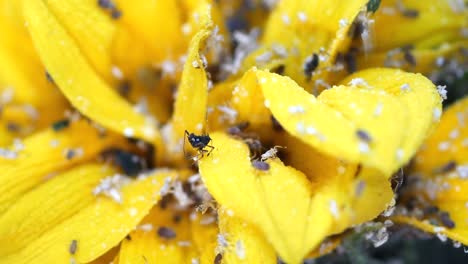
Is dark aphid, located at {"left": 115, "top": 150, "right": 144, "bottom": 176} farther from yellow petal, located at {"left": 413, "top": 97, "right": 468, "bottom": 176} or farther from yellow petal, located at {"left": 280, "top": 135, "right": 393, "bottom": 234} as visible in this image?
yellow petal, located at {"left": 413, "top": 97, "right": 468, "bottom": 176}

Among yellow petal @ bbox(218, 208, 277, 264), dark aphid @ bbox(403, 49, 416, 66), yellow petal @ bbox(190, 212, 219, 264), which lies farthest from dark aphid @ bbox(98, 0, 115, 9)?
dark aphid @ bbox(403, 49, 416, 66)

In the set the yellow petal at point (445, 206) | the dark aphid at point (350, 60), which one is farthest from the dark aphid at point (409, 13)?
the yellow petal at point (445, 206)

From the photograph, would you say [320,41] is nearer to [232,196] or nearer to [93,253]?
[232,196]

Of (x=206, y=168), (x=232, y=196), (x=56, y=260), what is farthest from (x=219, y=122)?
(x=56, y=260)

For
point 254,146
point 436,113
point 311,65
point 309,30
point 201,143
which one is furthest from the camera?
point 309,30

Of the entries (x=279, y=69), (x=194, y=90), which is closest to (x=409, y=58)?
(x=279, y=69)

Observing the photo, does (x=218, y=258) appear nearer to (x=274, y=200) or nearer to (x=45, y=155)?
(x=274, y=200)

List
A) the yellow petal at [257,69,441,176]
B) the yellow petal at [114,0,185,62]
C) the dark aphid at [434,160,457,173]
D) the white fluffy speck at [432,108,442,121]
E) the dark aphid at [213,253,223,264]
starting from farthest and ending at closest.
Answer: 1. the yellow petal at [114,0,185,62]
2. the dark aphid at [434,160,457,173]
3. the dark aphid at [213,253,223,264]
4. the white fluffy speck at [432,108,442,121]
5. the yellow petal at [257,69,441,176]

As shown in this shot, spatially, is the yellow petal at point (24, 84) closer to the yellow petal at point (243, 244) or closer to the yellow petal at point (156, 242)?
the yellow petal at point (156, 242)
